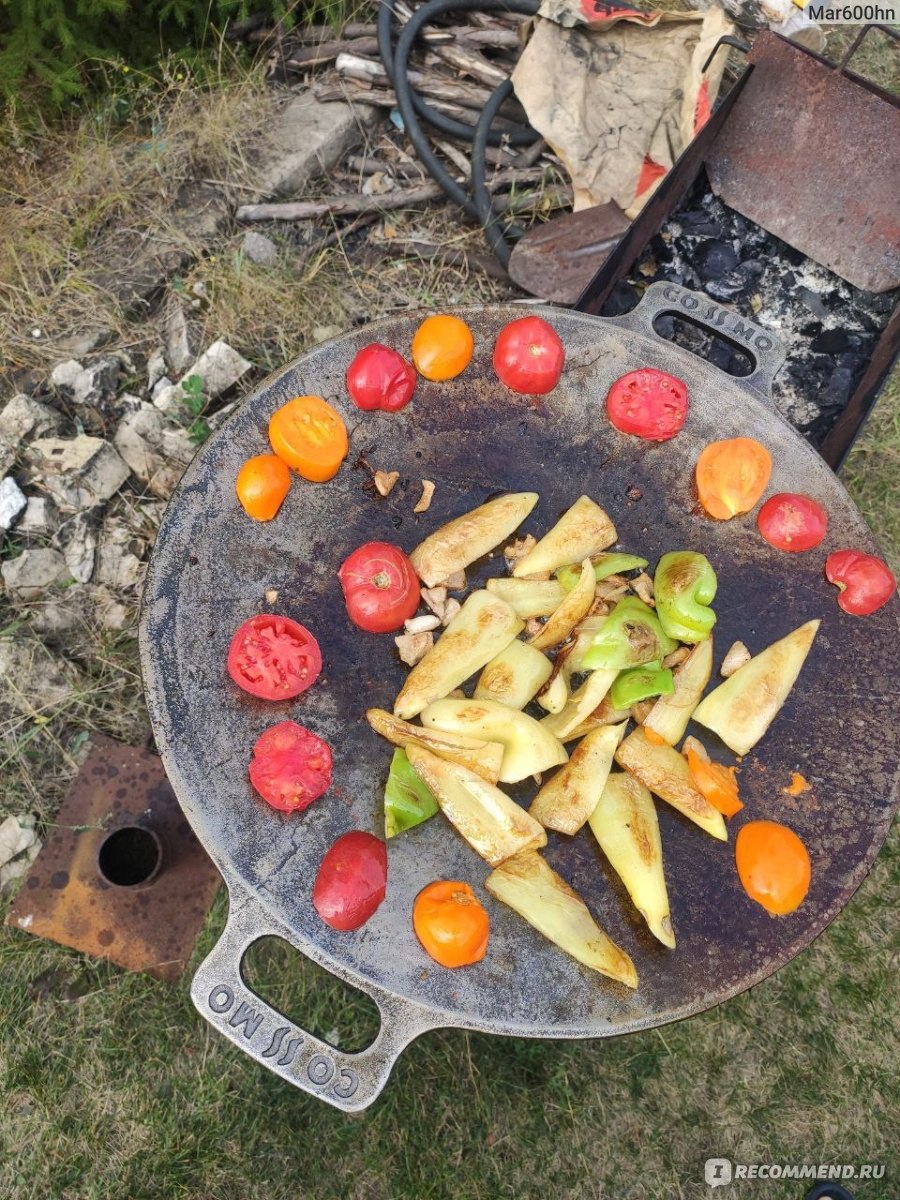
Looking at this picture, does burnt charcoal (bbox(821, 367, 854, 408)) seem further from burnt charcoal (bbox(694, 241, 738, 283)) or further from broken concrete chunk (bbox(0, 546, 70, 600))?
broken concrete chunk (bbox(0, 546, 70, 600))

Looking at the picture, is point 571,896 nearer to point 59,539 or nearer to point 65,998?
point 65,998

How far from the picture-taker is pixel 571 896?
2803 millimetres

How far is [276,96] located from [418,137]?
119 cm

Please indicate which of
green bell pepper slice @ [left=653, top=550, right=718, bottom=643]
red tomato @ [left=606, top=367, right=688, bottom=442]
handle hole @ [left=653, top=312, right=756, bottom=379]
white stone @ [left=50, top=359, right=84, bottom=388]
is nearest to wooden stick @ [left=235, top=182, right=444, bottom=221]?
white stone @ [left=50, top=359, right=84, bottom=388]

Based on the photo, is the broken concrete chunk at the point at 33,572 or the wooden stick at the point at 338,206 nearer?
the broken concrete chunk at the point at 33,572

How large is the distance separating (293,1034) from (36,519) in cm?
321

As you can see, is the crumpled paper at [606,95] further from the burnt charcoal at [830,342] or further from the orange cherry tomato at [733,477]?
the orange cherry tomato at [733,477]

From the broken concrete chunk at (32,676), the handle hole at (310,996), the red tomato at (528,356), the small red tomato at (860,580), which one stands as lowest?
the handle hole at (310,996)

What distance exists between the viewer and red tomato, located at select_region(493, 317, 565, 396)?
3.29m

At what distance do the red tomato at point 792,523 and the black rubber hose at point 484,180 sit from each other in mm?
2797

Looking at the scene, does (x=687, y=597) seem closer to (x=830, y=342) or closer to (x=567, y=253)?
(x=830, y=342)

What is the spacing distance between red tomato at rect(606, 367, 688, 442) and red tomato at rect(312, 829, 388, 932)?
6.29ft

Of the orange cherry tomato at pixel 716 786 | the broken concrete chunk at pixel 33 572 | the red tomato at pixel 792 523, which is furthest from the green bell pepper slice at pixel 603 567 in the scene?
the broken concrete chunk at pixel 33 572

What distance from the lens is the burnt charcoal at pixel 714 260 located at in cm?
484
